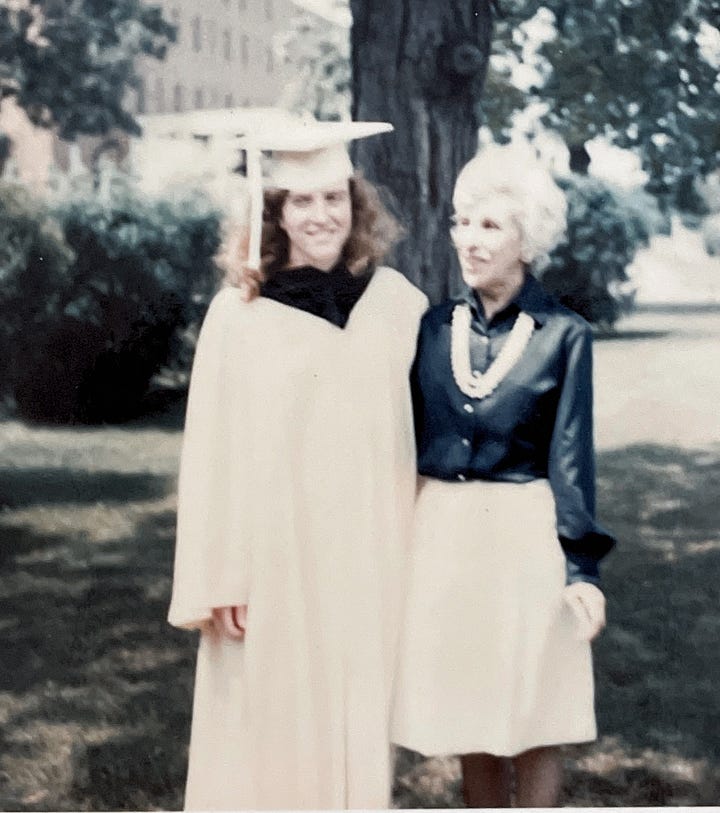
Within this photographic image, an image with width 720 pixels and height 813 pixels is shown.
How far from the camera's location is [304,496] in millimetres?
2602

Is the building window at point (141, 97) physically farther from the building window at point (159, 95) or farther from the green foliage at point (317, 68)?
the green foliage at point (317, 68)

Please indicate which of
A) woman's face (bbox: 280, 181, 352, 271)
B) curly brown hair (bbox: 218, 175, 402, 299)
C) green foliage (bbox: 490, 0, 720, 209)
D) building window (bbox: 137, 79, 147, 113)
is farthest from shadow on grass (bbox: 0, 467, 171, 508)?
green foliage (bbox: 490, 0, 720, 209)

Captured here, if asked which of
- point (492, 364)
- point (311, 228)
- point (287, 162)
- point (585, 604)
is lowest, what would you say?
point (585, 604)

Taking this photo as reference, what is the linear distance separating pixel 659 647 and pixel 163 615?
118 cm

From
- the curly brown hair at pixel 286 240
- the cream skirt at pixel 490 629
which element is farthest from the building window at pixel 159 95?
the cream skirt at pixel 490 629

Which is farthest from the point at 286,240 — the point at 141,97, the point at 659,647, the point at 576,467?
the point at 659,647

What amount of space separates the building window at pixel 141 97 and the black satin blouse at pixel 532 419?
91cm

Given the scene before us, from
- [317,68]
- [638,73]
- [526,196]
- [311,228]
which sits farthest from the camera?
[638,73]

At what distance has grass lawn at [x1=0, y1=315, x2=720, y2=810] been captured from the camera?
2777mm

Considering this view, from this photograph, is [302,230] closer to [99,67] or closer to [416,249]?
[416,249]

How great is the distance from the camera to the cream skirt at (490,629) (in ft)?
8.21

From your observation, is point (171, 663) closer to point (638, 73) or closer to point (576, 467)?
point (576, 467)

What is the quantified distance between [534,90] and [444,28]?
0.26 metres

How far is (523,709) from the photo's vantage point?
2.52 metres
